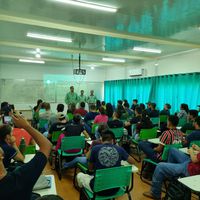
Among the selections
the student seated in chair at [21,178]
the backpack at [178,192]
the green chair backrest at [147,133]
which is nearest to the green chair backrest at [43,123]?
the green chair backrest at [147,133]

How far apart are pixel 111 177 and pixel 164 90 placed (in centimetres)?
619

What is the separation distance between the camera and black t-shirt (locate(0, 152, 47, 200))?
0.99 m

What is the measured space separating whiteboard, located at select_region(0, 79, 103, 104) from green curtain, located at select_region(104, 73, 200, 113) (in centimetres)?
289

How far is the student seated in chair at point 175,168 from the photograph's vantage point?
2553mm

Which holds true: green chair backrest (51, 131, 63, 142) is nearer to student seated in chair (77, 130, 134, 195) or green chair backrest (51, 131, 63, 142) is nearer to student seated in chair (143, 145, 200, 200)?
student seated in chair (77, 130, 134, 195)

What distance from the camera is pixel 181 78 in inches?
275

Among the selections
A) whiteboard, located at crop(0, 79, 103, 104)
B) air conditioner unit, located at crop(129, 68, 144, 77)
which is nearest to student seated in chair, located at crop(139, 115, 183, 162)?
air conditioner unit, located at crop(129, 68, 144, 77)

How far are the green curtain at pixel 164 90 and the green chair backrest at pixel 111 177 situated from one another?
16.8 ft

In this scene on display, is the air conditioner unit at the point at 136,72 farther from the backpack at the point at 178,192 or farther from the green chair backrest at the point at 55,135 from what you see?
the backpack at the point at 178,192

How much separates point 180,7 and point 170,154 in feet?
7.70

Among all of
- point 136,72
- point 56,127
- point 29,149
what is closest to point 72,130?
point 56,127

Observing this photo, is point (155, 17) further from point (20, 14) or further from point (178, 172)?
point (178, 172)

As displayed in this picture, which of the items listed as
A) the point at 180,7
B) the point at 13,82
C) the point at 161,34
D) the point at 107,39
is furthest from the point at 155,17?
the point at 13,82

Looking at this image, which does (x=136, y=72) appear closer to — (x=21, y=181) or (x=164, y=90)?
(x=164, y=90)
